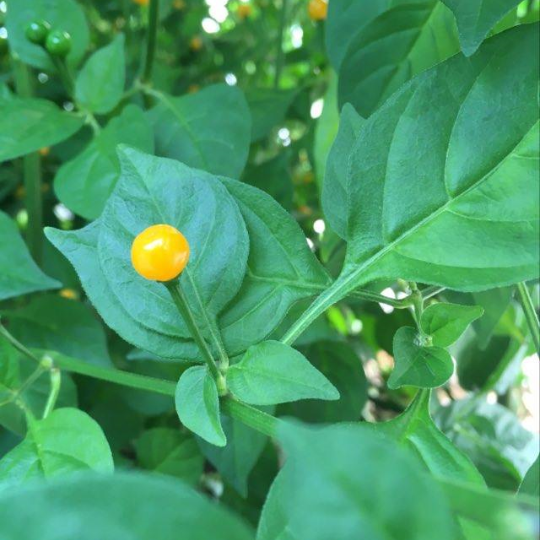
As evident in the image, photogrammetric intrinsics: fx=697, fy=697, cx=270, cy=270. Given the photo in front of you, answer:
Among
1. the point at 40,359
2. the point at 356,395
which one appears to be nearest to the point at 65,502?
the point at 40,359

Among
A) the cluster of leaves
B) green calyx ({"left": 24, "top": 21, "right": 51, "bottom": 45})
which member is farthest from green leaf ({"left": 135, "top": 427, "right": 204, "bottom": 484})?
green calyx ({"left": 24, "top": 21, "right": 51, "bottom": 45})

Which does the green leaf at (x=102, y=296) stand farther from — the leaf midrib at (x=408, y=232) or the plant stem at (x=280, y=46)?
the plant stem at (x=280, y=46)

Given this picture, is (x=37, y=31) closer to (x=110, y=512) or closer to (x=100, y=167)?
(x=100, y=167)

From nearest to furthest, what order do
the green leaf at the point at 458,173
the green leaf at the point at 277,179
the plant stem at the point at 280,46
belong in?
1. the green leaf at the point at 458,173
2. the green leaf at the point at 277,179
3. the plant stem at the point at 280,46

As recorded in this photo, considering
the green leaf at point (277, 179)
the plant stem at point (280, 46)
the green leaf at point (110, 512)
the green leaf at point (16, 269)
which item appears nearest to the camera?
the green leaf at point (110, 512)

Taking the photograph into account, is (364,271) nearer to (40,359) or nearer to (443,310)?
(443,310)

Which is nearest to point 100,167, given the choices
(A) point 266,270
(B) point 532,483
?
(A) point 266,270

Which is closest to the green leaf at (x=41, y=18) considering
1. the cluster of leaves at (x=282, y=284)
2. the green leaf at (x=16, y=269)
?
the cluster of leaves at (x=282, y=284)

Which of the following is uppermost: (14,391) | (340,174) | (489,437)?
(340,174)
